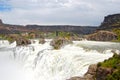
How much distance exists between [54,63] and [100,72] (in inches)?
713

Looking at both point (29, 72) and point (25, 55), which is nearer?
point (29, 72)

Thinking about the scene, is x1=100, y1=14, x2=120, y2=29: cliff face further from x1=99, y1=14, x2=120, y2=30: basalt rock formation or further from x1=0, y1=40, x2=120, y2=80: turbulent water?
x1=0, y1=40, x2=120, y2=80: turbulent water

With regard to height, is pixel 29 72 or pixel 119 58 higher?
pixel 119 58

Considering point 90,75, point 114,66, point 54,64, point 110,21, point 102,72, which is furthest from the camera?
point 110,21

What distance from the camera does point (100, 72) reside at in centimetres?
3061

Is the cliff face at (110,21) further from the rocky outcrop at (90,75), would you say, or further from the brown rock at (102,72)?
the brown rock at (102,72)

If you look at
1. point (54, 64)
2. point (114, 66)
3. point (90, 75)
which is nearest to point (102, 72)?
point (114, 66)

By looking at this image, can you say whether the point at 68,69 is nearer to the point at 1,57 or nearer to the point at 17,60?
the point at 17,60

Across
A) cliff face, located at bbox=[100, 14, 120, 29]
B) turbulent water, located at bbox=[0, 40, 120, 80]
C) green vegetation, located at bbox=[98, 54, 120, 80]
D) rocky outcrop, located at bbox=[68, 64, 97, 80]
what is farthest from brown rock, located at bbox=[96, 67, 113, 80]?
cliff face, located at bbox=[100, 14, 120, 29]

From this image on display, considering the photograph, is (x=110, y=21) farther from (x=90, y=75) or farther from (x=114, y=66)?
(x=114, y=66)

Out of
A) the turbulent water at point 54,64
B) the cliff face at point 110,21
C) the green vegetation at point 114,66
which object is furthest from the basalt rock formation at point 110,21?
the green vegetation at point 114,66

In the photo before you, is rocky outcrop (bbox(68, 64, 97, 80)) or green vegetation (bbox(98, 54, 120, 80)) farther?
rocky outcrop (bbox(68, 64, 97, 80))

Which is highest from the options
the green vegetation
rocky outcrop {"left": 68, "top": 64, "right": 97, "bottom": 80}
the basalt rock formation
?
the green vegetation

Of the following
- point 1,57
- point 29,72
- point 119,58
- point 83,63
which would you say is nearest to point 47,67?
point 29,72
